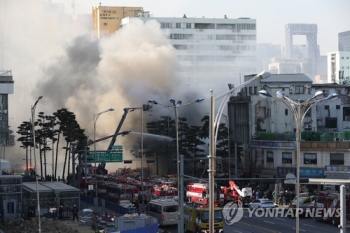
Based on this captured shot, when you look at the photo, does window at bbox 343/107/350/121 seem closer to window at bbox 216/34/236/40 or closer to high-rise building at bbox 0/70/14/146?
high-rise building at bbox 0/70/14/146

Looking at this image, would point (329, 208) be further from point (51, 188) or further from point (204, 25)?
point (204, 25)

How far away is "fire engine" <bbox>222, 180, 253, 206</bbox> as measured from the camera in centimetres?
6600

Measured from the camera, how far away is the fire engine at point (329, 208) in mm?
54556

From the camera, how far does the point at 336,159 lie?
261 ft

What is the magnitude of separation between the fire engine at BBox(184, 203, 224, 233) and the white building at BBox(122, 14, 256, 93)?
116 m

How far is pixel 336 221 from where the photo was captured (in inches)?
2132

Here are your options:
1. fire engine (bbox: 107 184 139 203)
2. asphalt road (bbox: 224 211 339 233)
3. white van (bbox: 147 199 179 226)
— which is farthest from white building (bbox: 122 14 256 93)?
white van (bbox: 147 199 179 226)

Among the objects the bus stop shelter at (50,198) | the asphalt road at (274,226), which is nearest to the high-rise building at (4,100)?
the bus stop shelter at (50,198)

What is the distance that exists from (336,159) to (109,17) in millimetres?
112398

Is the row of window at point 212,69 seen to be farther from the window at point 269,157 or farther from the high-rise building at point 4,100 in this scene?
the high-rise building at point 4,100

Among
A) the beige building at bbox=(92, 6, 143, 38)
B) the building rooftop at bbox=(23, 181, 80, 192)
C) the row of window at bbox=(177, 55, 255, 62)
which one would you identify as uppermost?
the beige building at bbox=(92, 6, 143, 38)

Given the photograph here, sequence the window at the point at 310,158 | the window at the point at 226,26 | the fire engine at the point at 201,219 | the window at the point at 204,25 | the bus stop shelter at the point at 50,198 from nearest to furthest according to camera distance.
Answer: the fire engine at the point at 201,219 < the bus stop shelter at the point at 50,198 < the window at the point at 310,158 < the window at the point at 204,25 < the window at the point at 226,26

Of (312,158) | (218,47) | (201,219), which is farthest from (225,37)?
(201,219)

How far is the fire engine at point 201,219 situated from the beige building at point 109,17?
433 feet
